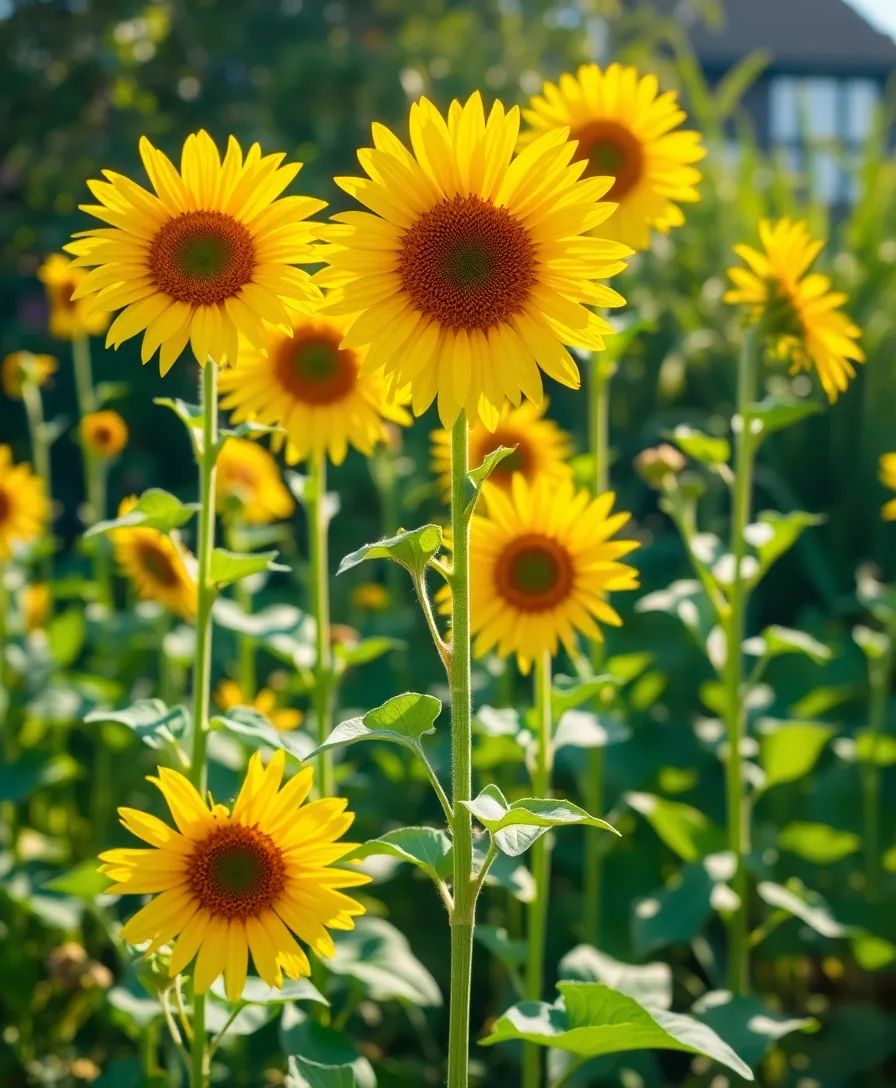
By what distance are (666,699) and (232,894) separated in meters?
2.04

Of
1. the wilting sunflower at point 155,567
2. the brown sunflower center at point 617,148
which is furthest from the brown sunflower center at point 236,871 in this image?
the brown sunflower center at point 617,148

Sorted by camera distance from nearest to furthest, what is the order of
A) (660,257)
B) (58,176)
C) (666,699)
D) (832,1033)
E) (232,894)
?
(232,894), (832,1033), (666,699), (660,257), (58,176)

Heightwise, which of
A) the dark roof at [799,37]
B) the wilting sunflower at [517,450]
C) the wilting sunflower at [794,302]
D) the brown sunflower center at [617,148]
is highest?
the dark roof at [799,37]

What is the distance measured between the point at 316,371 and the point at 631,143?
1.96ft

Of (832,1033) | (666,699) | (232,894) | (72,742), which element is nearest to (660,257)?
(666,699)

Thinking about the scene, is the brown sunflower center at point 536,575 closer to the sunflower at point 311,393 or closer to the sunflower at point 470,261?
the sunflower at point 311,393

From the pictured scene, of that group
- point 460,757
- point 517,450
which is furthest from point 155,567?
point 460,757

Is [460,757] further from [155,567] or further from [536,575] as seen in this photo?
[155,567]

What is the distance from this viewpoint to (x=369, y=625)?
3299 mm

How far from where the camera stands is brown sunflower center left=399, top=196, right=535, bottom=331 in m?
1.28

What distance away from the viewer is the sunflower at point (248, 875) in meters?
1.40

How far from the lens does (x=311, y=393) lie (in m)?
1.98

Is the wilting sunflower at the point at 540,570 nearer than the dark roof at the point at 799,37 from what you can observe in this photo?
Yes

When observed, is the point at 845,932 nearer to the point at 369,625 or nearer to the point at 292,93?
the point at 369,625
